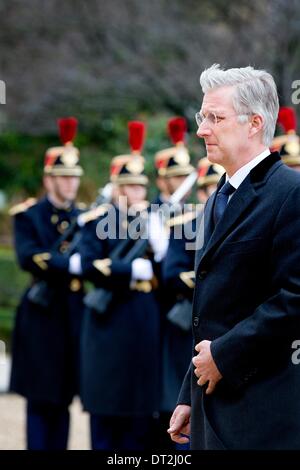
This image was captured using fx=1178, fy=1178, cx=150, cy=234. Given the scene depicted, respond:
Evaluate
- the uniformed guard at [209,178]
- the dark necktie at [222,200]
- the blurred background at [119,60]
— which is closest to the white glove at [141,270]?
the uniformed guard at [209,178]

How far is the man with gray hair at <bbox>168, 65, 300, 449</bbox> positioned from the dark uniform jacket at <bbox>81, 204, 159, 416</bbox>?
3532 mm

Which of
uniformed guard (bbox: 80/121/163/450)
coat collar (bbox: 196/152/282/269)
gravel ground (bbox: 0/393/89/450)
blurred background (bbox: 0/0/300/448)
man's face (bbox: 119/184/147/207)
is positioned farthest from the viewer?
blurred background (bbox: 0/0/300/448)

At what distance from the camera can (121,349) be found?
7.35 metres

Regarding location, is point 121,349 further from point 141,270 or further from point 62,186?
point 62,186

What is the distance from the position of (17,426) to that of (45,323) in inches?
87.3

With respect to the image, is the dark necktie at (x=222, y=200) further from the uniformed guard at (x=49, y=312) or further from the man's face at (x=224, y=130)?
the uniformed guard at (x=49, y=312)

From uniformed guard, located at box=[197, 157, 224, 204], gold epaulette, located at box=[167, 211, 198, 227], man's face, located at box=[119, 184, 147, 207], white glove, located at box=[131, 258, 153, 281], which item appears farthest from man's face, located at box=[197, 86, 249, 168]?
man's face, located at box=[119, 184, 147, 207]

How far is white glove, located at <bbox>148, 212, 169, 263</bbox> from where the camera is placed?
7.38m

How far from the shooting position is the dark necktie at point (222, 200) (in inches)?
149

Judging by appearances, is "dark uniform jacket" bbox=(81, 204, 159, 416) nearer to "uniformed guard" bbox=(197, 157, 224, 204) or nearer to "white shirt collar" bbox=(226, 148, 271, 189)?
"uniformed guard" bbox=(197, 157, 224, 204)

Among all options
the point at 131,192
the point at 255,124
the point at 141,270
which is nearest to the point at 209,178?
the point at 131,192

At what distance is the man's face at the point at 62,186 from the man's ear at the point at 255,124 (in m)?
4.56

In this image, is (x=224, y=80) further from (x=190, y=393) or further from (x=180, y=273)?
(x=180, y=273)
